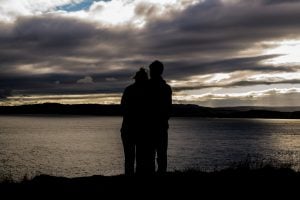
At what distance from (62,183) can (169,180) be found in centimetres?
225

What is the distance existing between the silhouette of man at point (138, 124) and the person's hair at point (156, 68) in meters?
0.26

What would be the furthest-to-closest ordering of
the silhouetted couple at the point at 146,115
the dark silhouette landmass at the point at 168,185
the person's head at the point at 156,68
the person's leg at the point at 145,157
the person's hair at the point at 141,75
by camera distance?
1. the person's leg at the point at 145,157
2. the person's head at the point at 156,68
3. the silhouetted couple at the point at 146,115
4. the person's hair at the point at 141,75
5. the dark silhouette landmass at the point at 168,185

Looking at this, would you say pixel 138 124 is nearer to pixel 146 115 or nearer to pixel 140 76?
pixel 146 115

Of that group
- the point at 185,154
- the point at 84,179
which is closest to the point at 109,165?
the point at 185,154

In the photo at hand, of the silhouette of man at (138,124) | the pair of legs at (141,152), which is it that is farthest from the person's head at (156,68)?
the pair of legs at (141,152)

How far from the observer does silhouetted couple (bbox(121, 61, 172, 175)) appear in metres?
8.25

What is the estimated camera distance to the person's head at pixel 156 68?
8.36 meters

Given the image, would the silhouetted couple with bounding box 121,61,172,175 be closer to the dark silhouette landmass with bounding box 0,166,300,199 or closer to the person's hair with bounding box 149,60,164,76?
the person's hair with bounding box 149,60,164,76

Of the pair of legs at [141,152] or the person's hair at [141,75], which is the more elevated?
the person's hair at [141,75]

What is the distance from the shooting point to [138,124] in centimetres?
836

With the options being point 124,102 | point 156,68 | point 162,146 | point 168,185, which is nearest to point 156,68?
point 156,68

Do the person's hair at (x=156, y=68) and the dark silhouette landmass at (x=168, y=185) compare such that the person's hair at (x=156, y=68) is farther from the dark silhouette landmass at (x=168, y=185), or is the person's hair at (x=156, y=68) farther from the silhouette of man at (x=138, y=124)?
the dark silhouette landmass at (x=168, y=185)

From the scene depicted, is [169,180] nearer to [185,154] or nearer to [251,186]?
[251,186]

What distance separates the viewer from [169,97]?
8.59m
